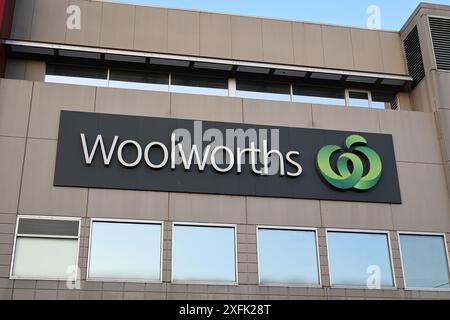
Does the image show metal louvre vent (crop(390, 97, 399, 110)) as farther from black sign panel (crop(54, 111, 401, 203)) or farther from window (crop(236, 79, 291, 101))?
window (crop(236, 79, 291, 101))

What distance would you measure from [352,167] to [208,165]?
385 centimetres

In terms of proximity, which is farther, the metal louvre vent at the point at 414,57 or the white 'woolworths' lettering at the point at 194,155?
the metal louvre vent at the point at 414,57

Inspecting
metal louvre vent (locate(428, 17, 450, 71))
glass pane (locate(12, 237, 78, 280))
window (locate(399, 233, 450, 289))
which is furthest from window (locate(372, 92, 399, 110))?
glass pane (locate(12, 237, 78, 280))

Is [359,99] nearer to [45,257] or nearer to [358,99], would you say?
[358,99]

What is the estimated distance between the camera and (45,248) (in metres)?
14.6

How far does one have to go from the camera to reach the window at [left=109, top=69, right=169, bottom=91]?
17.4m

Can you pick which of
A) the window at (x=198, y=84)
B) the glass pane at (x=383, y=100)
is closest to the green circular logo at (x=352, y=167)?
the glass pane at (x=383, y=100)

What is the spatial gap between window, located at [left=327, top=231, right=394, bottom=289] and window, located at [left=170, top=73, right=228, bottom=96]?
513 cm

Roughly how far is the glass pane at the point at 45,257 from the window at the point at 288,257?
444 cm

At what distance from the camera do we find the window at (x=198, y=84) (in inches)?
696

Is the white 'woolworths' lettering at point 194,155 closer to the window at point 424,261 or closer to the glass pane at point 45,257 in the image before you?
the glass pane at point 45,257

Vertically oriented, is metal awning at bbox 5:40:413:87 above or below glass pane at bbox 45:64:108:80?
above
